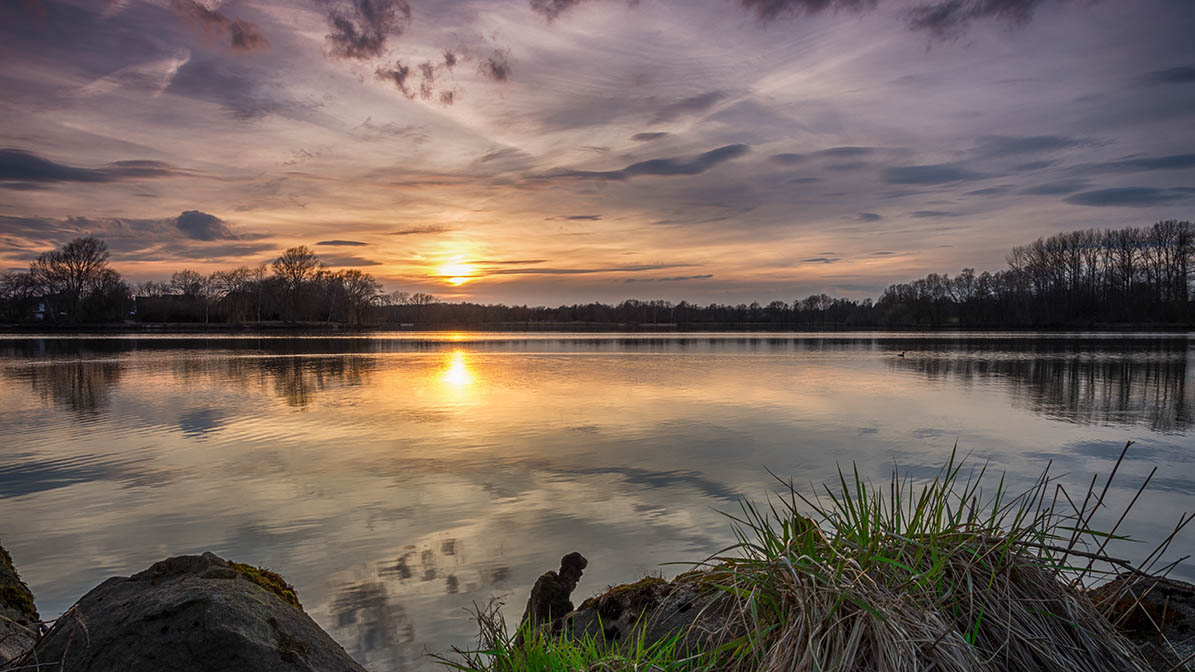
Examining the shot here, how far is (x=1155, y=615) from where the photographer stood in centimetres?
260

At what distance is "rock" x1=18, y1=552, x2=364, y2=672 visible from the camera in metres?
2.42

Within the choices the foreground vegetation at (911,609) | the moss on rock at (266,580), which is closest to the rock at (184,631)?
the moss on rock at (266,580)

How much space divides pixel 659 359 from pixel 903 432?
66.7ft

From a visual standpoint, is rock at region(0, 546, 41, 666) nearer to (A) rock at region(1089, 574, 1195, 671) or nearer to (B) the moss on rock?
(B) the moss on rock

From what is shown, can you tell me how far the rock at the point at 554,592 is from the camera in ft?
13.0

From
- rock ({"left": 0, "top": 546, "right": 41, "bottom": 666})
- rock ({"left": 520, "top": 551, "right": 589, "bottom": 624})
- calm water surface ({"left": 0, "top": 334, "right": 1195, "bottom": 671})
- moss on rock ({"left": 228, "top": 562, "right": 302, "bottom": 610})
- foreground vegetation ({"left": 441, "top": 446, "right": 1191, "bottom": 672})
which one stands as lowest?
calm water surface ({"left": 0, "top": 334, "right": 1195, "bottom": 671})

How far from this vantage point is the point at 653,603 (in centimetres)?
353

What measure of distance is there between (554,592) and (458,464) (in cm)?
623

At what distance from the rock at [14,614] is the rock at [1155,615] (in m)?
4.36

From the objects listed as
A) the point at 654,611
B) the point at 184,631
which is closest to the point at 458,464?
the point at 654,611

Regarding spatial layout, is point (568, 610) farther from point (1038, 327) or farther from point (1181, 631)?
point (1038, 327)

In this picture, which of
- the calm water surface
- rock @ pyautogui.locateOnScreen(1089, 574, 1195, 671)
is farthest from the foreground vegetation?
the calm water surface

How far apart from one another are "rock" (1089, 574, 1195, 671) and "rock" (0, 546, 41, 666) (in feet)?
14.3

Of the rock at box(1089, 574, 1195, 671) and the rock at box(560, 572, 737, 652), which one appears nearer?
the rock at box(1089, 574, 1195, 671)
